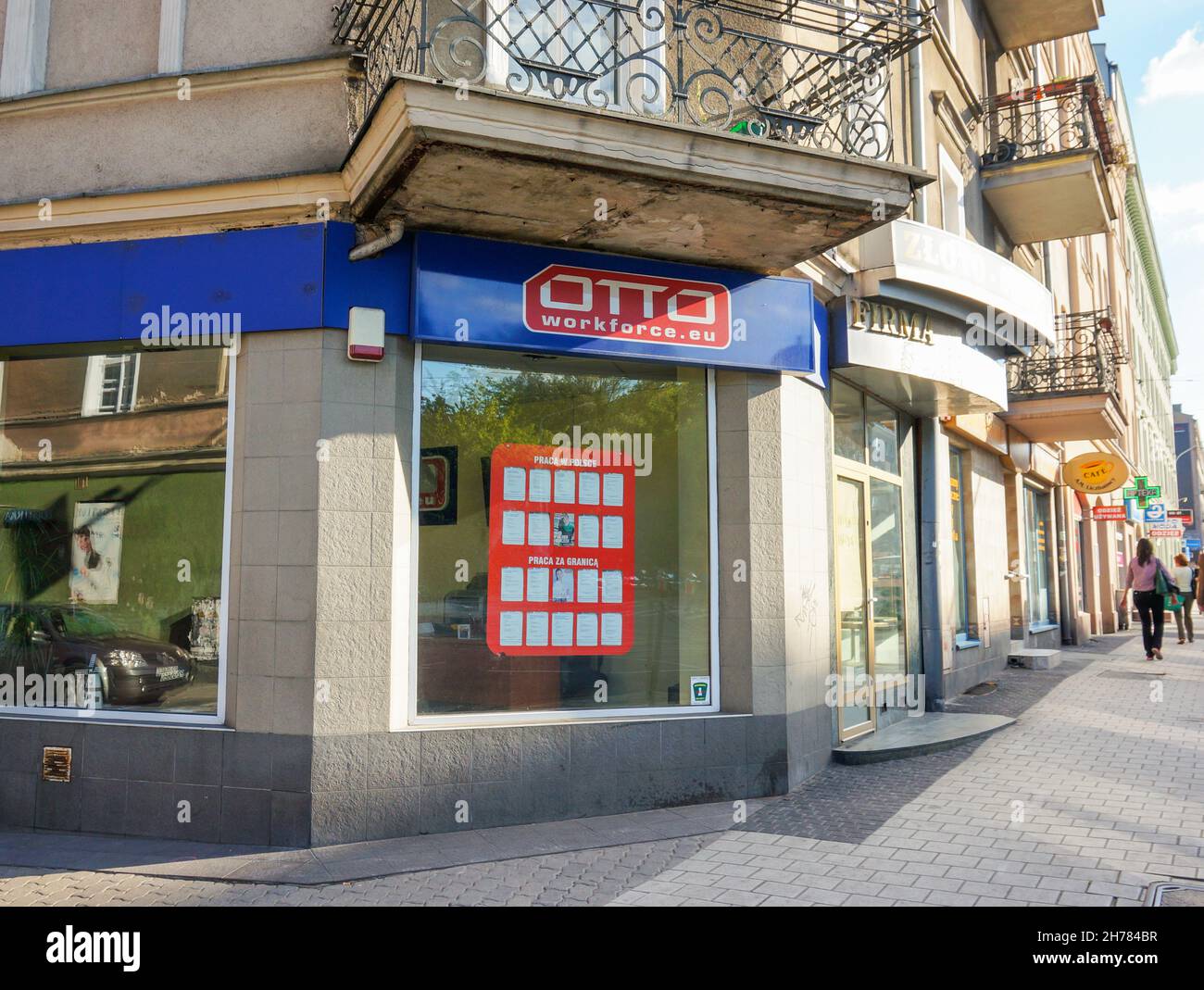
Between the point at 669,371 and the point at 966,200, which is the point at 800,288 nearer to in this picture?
the point at 669,371

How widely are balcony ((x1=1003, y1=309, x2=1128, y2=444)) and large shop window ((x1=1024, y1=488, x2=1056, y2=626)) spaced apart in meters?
1.83

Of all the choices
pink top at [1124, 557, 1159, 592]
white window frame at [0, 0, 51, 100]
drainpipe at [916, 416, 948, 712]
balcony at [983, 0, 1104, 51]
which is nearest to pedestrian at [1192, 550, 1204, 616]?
pink top at [1124, 557, 1159, 592]

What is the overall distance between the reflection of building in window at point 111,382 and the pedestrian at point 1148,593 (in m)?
13.2

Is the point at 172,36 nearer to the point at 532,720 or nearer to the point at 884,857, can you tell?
the point at 532,720

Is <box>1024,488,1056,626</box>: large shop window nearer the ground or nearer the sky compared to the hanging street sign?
nearer the ground

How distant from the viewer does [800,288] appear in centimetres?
696

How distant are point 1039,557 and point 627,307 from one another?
45.8 feet

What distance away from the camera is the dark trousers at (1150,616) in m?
14.2

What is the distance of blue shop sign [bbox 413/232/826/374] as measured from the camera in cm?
588

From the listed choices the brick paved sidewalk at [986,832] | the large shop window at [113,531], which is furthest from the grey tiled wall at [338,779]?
the brick paved sidewalk at [986,832]

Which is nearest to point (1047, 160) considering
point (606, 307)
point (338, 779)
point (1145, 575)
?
point (1145, 575)

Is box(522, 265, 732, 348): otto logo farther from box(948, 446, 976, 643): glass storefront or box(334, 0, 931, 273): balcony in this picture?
box(948, 446, 976, 643): glass storefront

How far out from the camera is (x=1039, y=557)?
17625 mm
